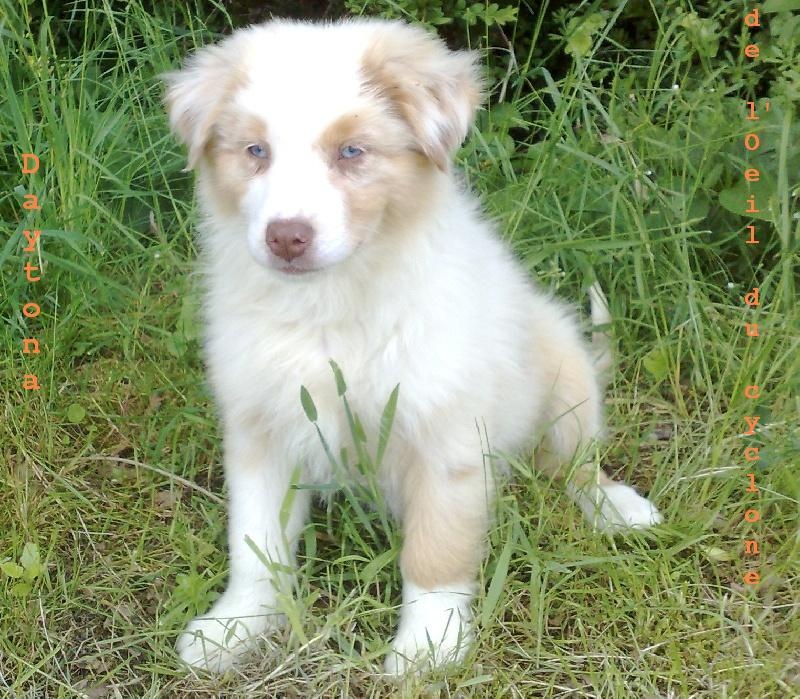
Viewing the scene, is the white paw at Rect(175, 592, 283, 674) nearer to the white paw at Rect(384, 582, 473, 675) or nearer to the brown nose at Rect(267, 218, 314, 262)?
the white paw at Rect(384, 582, 473, 675)

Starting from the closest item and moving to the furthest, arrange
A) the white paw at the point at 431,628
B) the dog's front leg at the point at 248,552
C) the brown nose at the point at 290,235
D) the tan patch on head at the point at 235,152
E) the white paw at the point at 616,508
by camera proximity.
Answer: the brown nose at the point at 290,235
the tan patch on head at the point at 235,152
the white paw at the point at 431,628
the dog's front leg at the point at 248,552
the white paw at the point at 616,508

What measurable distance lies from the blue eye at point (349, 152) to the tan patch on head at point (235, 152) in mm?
148

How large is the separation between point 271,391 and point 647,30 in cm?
254

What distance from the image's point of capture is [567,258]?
3.14 metres

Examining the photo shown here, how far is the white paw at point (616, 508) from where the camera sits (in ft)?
7.70

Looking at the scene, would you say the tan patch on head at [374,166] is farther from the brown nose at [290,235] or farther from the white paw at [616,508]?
the white paw at [616,508]

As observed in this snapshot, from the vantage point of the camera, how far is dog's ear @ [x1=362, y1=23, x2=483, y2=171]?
1894 millimetres

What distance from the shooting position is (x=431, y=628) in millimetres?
2133

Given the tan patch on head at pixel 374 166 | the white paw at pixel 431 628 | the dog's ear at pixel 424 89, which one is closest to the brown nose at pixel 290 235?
the tan patch on head at pixel 374 166

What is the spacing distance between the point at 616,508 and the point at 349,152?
1.20 m

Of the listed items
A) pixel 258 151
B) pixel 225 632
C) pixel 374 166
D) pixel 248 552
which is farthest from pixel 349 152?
pixel 225 632

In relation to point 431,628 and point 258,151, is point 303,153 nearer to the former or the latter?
point 258,151

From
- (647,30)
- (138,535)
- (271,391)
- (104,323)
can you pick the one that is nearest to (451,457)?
(271,391)

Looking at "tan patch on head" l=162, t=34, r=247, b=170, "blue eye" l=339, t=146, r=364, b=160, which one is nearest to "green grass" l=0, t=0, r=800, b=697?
"blue eye" l=339, t=146, r=364, b=160
